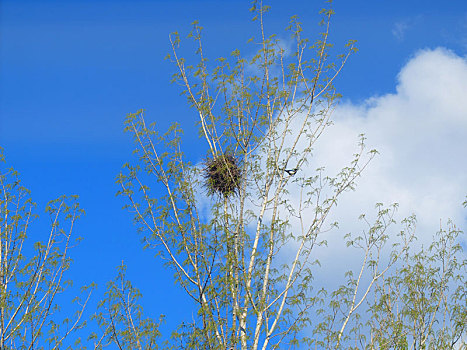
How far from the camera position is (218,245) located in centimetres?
811

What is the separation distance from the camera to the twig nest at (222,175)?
365 inches

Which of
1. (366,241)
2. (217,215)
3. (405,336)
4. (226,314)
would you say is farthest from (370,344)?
(217,215)

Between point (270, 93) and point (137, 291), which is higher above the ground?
point (270, 93)

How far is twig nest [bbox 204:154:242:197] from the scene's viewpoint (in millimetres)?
9273

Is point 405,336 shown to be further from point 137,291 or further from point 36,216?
point 36,216

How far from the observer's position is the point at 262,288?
817cm

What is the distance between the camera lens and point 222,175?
9734 millimetres

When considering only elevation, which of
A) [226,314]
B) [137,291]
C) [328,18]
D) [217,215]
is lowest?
[226,314]

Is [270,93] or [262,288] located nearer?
[262,288]

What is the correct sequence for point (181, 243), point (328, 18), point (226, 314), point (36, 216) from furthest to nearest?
point (328, 18) → point (36, 216) → point (181, 243) → point (226, 314)

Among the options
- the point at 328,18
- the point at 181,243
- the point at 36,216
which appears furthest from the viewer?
the point at 328,18

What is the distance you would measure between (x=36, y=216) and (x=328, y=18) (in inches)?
201

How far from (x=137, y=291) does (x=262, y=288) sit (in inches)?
67.1

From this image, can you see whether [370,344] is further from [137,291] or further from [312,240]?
[137,291]
